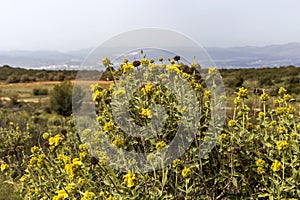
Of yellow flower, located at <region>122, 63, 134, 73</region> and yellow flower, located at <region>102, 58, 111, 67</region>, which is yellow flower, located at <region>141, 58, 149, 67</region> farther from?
yellow flower, located at <region>102, 58, 111, 67</region>

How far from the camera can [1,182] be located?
4.89 m

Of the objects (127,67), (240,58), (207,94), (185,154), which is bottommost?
(185,154)

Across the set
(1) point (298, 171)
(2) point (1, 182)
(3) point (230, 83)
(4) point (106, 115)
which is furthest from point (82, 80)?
(3) point (230, 83)

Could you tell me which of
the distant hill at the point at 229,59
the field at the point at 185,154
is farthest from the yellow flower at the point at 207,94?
the distant hill at the point at 229,59

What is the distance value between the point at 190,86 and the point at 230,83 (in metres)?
16.3

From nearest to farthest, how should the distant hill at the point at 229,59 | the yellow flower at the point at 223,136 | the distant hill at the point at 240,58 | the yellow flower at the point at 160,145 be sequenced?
the yellow flower at the point at 160,145 < the yellow flower at the point at 223,136 < the distant hill at the point at 229,59 < the distant hill at the point at 240,58

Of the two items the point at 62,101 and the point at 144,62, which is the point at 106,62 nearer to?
the point at 144,62

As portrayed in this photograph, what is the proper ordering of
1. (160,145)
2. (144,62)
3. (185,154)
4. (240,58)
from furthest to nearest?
(240,58) → (144,62) → (185,154) → (160,145)

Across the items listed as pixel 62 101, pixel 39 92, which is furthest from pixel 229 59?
pixel 39 92

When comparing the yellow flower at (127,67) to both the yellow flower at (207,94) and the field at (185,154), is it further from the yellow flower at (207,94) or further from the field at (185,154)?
the yellow flower at (207,94)

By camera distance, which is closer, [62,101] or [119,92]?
[119,92]

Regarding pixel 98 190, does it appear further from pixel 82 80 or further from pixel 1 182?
pixel 1 182

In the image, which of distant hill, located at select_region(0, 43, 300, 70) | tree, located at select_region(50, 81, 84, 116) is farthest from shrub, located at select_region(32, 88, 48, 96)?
tree, located at select_region(50, 81, 84, 116)

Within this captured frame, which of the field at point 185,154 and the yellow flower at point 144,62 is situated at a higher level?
the yellow flower at point 144,62
